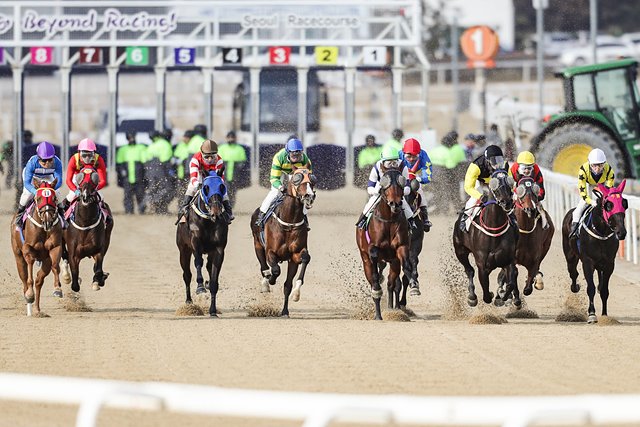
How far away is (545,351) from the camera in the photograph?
11.4 meters

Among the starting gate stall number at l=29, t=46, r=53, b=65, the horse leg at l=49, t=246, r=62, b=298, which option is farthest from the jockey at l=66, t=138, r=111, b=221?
the starting gate stall number at l=29, t=46, r=53, b=65

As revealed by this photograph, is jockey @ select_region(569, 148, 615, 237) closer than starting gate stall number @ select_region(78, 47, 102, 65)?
Yes

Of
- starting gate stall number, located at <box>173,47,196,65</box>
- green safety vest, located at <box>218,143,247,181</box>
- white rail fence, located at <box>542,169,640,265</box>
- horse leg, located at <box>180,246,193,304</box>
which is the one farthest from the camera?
starting gate stall number, located at <box>173,47,196,65</box>

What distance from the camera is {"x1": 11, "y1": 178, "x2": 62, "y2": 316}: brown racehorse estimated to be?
13.8 meters

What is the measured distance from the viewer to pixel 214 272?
14.3 meters

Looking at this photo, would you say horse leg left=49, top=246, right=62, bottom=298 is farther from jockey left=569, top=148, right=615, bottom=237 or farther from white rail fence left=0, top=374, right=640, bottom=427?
white rail fence left=0, top=374, right=640, bottom=427

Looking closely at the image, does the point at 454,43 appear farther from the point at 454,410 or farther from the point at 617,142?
the point at 454,410

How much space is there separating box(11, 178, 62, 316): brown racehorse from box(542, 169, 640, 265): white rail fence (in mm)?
6903

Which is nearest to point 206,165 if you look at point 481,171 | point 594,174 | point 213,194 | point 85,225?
point 213,194

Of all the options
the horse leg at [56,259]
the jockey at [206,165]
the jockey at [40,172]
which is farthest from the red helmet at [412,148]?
the horse leg at [56,259]

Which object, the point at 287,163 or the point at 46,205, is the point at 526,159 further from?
the point at 46,205

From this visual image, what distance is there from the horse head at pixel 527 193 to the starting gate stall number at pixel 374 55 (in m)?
13.8

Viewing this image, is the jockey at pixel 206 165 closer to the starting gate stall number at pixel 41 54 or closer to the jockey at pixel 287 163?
the jockey at pixel 287 163

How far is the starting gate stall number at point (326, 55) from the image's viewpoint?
27.6 meters
